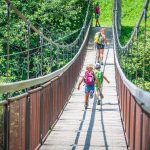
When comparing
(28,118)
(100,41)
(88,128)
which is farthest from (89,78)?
→ (100,41)

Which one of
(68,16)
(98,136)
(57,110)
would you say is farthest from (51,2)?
(98,136)

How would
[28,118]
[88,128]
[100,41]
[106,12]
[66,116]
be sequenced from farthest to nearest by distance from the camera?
[106,12] < [100,41] < [66,116] < [88,128] < [28,118]

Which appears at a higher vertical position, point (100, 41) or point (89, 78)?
point (100, 41)

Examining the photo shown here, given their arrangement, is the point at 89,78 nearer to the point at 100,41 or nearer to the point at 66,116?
the point at 66,116

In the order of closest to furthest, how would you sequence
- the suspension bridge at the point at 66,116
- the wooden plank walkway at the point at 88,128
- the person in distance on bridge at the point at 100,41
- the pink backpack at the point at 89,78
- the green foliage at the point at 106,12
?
the suspension bridge at the point at 66,116, the wooden plank walkway at the point at 88,128, the pink backpack at the point at 89,78, the person in distance on bridge at the point at 100,41, the green foliage at the point at 106,12

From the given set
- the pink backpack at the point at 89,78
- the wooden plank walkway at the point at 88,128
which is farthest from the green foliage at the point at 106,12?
the pink backpack at the point at 89,78

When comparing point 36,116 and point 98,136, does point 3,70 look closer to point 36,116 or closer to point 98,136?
point 98,136

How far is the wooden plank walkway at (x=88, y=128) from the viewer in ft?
29.7

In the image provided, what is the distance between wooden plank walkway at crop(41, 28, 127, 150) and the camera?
9055 mm

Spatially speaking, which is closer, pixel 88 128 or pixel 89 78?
pixel 88 128

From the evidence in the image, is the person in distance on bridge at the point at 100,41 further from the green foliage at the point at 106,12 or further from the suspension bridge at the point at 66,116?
the green foliage at the point at 106,12

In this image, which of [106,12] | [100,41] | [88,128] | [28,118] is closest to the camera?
[28,118]

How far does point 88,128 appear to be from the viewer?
35.9ft

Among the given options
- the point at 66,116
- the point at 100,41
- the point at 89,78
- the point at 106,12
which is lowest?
the point at 66,116
